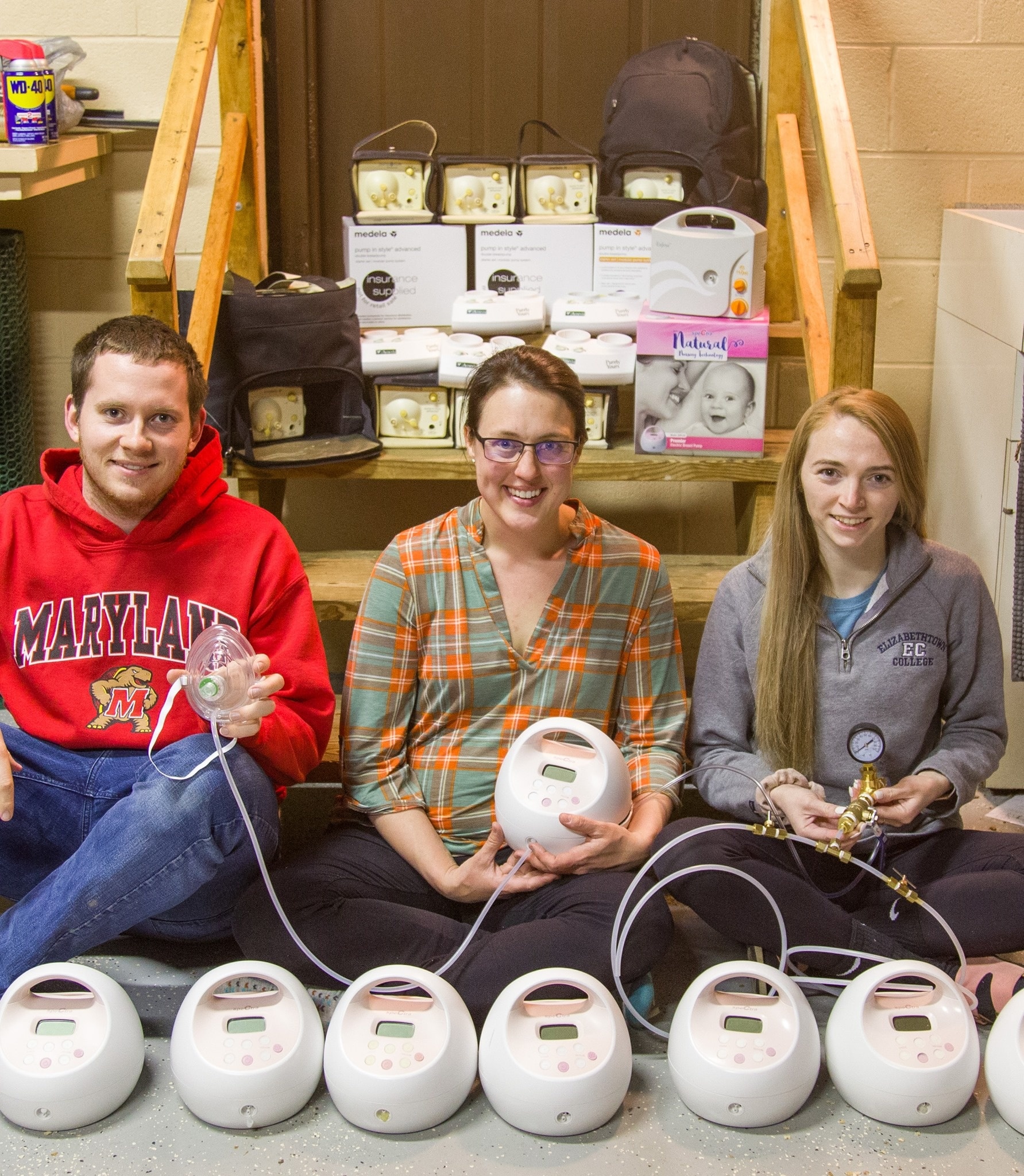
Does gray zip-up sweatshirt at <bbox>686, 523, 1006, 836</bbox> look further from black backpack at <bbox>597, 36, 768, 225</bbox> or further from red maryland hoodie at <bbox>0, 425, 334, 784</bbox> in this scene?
black backpack at <bbox>597, 36, 768, 225</bbox>

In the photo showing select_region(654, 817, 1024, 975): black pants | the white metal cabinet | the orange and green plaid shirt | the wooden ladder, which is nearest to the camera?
select_region(654, 817, 1024, 975): black pants

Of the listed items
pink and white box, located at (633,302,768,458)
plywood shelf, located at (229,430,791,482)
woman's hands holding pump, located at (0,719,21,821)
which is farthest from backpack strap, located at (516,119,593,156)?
woman's hands holding pump, located at (0,719,21,821)

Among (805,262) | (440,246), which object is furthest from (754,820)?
(440,246)

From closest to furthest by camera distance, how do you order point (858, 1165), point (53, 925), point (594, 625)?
1. point (858, 1165)
2. point (53, 925)
3. point (594, 625)

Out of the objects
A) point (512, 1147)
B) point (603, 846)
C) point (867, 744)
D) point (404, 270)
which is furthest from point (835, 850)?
point (404, 270)

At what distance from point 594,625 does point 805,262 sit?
1102mm

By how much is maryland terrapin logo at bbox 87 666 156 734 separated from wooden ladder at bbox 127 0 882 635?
0.66 m

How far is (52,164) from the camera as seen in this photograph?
2.52 meters

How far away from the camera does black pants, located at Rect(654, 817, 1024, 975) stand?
1.70 meters

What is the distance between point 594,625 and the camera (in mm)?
1835

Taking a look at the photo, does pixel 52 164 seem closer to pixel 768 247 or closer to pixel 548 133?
pixel 548 133

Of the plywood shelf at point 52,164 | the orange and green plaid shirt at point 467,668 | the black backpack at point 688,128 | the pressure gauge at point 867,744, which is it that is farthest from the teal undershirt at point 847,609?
the plywood shelf at point 52,164

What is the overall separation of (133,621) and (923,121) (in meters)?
2.04

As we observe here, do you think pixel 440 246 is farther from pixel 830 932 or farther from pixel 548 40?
pixel 830 932
